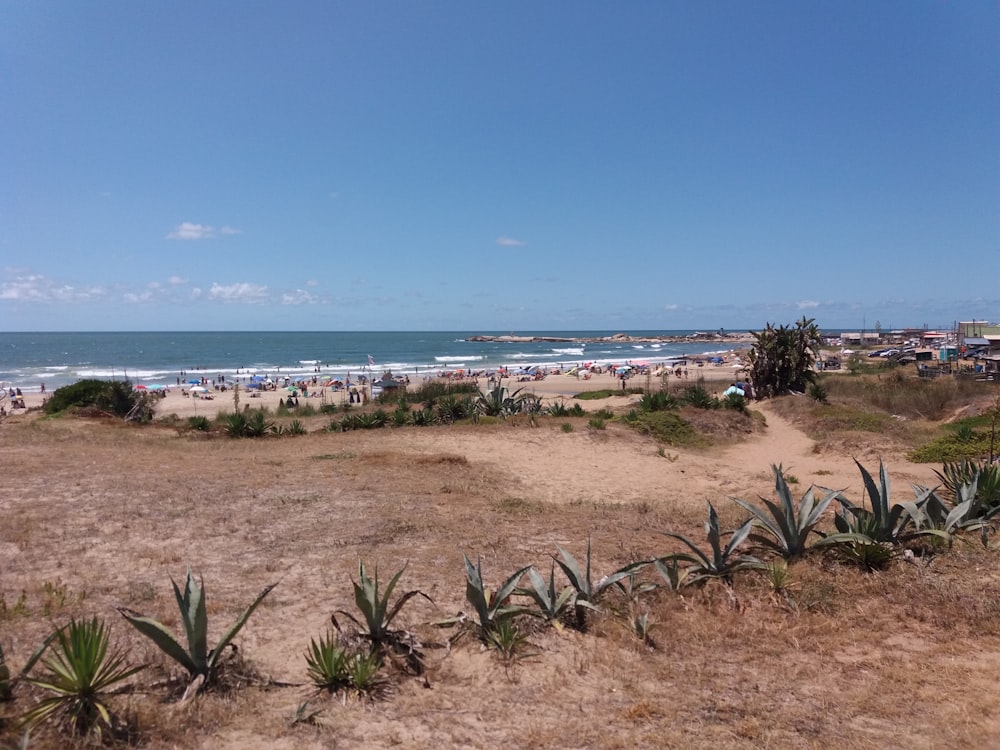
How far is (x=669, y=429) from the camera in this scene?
14695mm

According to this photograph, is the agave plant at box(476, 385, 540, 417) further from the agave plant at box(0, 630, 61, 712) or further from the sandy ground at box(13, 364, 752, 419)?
the agave plant at box(0, 630, 61, 712)

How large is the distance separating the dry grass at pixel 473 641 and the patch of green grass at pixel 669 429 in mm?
5101

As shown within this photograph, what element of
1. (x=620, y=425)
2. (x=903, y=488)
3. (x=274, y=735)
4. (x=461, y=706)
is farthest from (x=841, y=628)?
(x=620, y=425)

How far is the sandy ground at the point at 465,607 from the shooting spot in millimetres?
3100

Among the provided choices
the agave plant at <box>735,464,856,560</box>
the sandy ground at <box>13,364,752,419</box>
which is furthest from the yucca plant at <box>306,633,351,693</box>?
the sandy ground at <box>13,364,752,419</box>

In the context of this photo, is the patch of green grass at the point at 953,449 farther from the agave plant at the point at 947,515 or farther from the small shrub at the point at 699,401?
the small shrub at the point at 699,401

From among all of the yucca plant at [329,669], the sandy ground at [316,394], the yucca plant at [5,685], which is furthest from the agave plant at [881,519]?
the sandy ground at [316,394]

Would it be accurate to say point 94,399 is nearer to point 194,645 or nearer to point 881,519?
point 194,645

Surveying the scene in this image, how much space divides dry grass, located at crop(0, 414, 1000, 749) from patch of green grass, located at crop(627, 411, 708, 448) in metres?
5.10

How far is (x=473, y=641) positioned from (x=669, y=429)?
37.5ft

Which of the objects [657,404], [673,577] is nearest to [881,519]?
[673,577]

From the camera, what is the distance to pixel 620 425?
14.8 metres

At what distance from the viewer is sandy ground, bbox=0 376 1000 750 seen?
122 inches

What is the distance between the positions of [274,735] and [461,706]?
3.14 feet
